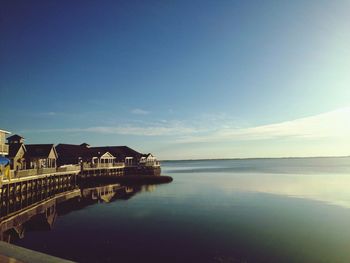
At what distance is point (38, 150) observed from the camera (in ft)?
194

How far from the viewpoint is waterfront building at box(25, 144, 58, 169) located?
5725 cm

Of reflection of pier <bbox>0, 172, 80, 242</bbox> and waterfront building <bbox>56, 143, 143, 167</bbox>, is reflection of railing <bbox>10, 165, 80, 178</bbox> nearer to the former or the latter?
reflection of pier <bbox>0, 172, 80, 242</bbox>

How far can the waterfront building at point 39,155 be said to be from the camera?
5725cm

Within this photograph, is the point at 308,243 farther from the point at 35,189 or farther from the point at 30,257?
the point at 35,189

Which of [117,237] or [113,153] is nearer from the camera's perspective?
[117,237]

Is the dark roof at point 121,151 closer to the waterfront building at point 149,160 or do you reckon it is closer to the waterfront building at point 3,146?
the waterfront building at point 149,160

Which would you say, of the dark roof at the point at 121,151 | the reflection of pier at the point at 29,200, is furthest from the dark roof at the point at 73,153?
the reflection of pier at the point at 29,200

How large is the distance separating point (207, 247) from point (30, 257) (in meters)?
13.1

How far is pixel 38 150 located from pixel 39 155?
1599 millimetres

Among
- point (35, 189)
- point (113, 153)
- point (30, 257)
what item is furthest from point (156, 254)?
point (113, 153)

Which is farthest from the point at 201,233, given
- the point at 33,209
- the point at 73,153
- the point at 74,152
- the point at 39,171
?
the point at 74,152

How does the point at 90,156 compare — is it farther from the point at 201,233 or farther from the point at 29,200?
the point at 201,233

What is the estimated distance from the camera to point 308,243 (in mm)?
20969

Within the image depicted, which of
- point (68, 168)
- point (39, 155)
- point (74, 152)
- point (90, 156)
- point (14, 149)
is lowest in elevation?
point (68, 168)
